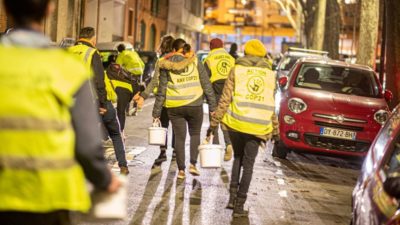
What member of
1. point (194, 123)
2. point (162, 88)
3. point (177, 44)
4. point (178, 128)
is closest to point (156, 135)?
point (178, 128)

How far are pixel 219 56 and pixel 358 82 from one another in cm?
276

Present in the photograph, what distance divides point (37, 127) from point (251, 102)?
483cm

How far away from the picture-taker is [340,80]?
13.6 metres

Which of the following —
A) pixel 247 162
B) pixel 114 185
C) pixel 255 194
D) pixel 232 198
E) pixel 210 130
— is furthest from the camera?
pixel 255 194

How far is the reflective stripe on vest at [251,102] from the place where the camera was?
25.6 feet

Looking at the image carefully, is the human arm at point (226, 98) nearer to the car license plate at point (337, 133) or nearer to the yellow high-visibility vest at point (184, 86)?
the yellow high-visibility vest at point (184, 86)

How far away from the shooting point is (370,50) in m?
20.8

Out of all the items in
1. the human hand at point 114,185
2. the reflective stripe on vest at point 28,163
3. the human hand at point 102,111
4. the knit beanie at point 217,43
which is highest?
the knit beanie at point 217,43

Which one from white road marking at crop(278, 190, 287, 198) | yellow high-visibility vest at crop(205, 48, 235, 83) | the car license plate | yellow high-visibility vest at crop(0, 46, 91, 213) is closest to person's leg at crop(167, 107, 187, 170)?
white road marking at crop(278, 190, 287, 198)

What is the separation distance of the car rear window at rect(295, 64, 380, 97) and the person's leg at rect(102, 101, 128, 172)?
4228mm

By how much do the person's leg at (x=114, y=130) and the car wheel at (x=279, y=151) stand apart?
3686 millimetres

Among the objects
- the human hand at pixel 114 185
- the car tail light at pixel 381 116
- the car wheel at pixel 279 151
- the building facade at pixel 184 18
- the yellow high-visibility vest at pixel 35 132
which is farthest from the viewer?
the building facade at pixel 184 18

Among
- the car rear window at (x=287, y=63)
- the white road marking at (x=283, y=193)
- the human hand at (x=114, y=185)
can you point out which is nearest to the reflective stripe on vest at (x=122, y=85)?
the white road marking at (x=283, y=193)

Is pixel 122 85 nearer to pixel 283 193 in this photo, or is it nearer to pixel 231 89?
pixel 283 193
